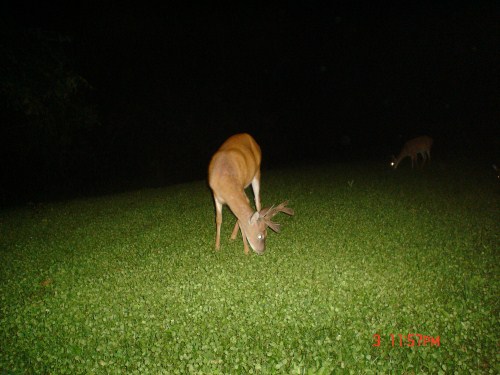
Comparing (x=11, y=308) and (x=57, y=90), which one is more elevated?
(x=57, y=90)

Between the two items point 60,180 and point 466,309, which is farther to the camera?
point 60,180

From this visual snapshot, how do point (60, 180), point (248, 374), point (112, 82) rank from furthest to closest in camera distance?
point (112, 82) < point (60, 180) < point (248, 374)

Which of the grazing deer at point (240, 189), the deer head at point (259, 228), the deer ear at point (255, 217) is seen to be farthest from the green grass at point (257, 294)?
the deer ear at point (255, 217)

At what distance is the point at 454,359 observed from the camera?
3.40m

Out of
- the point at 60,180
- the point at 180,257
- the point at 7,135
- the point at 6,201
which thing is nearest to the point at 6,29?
the point at 180,257

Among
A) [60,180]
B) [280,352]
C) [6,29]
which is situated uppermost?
[6,29]

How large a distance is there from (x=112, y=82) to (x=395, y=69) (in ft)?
105

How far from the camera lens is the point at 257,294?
475 centimetres

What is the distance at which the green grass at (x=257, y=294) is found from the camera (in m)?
3.57

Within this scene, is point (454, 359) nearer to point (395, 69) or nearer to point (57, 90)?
point (57, 90)
